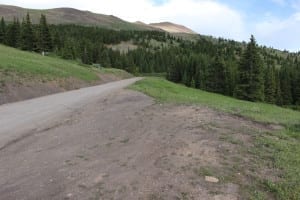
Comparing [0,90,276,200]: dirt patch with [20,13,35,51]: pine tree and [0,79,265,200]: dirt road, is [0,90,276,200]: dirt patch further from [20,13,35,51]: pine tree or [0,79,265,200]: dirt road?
[20,13,35,51]: pine tree

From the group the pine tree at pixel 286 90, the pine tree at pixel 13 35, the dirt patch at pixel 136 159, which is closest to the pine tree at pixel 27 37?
the pine tree at pixel 13 35

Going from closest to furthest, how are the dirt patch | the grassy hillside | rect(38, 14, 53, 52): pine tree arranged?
the dirt patch < the grassy hillside < rect(38, 14, 53, 52): pine tree

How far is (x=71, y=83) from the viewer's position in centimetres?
3500

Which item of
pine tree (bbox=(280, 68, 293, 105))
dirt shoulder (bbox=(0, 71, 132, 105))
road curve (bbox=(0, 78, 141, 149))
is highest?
road curve (bbox=(0, 78, 141, 149))

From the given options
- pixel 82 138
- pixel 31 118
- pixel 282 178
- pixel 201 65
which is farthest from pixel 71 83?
pixel 201 65

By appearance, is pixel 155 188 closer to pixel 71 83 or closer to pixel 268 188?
pixel 268 188

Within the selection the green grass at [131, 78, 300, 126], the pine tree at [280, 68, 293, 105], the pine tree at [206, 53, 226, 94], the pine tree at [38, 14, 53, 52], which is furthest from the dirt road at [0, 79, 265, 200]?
the pine tree at [280, 68, 293, 105]

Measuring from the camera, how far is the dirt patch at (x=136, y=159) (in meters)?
6.87

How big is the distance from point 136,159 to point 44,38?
235 feet

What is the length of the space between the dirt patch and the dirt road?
2 cm

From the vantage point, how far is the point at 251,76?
172ft

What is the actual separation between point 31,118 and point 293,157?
37.2ft

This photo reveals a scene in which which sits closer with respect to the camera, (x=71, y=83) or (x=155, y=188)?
(x=155, y=188)

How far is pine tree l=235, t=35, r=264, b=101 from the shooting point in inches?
2073
